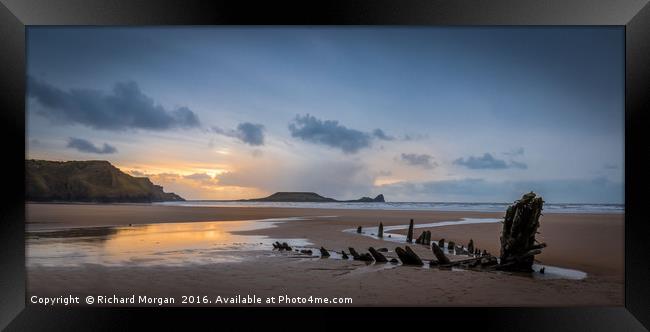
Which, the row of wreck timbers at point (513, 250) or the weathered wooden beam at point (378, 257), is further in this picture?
the weathered wooden beam at point (378, 257)

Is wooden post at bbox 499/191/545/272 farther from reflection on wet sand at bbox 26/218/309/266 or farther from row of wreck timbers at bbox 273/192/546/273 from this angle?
reflection on wet sand at bbox 26/218/309/266

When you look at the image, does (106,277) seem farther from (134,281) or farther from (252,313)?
(252,313)

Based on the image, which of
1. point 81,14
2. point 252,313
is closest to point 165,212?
point 252,313

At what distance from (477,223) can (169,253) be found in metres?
5.65

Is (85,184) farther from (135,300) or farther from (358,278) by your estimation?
(358,278)

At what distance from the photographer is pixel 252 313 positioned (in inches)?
157

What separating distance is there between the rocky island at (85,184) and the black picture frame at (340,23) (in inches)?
11.7

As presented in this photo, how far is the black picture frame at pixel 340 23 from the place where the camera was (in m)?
3.81

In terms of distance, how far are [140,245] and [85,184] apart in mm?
1182

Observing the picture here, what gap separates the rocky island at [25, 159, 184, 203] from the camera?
421 centimetres

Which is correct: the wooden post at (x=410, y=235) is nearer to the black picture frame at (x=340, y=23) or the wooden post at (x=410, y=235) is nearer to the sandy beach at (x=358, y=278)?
the sandy beach at (x=358, y=278)

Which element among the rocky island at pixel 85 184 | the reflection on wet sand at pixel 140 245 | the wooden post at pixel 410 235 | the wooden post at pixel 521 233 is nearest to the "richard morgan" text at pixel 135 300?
the reflection on wet sand at pixel 140 245

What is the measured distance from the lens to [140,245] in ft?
16.2

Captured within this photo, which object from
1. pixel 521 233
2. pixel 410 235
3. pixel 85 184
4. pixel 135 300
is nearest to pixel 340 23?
pixel 521 233
